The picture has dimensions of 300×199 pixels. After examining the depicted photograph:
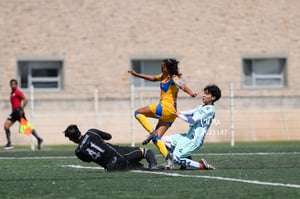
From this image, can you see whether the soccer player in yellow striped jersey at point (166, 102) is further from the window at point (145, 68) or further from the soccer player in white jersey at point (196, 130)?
the window at point (145, 68)

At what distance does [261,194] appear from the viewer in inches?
440

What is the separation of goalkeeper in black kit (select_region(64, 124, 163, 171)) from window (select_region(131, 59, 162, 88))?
18.9m

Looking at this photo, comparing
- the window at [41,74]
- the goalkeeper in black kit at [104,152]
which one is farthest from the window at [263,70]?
the goalkeeper in black kit at [104,152]

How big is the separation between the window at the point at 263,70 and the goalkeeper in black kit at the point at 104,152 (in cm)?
1968

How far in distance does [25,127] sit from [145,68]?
826 centimetres

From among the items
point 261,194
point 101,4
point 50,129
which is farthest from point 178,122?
point 261,194

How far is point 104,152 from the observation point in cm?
1465

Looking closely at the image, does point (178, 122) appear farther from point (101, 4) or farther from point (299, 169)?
point (299, 169)

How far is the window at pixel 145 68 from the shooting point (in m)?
34.2

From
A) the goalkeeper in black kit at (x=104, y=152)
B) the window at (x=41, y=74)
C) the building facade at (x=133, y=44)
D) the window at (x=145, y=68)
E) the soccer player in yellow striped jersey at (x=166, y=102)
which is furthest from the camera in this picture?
the window at (x=145, y=68)

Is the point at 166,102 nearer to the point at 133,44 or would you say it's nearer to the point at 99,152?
the point at 99,152

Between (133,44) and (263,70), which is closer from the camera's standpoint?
(133,44)

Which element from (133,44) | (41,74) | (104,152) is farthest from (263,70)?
(104,152)

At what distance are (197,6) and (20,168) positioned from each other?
58.9ft
